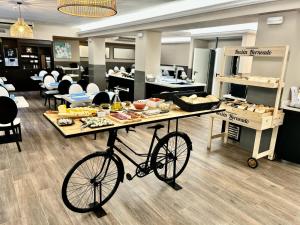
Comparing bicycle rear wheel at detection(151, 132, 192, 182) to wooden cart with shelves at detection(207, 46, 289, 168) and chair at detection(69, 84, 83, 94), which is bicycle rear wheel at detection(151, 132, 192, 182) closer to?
wooden cart with shelves at detection(207, 46, 289, 168)

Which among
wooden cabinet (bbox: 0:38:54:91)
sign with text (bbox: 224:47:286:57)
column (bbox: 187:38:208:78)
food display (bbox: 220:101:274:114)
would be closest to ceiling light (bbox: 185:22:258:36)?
column (bbox: 187:38:208:78)

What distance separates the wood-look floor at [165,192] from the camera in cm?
220

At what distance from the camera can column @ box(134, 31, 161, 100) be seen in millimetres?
5879

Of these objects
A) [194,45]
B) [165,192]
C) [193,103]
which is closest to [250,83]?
[193,103]

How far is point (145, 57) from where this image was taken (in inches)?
233

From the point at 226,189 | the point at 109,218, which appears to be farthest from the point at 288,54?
the point at 109,218

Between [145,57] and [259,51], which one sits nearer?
→ [259,51]

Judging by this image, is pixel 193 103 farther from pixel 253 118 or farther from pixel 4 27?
pixel 4 27

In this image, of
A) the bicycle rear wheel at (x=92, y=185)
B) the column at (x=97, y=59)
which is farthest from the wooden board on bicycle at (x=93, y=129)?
the column at (x=97, y=59)

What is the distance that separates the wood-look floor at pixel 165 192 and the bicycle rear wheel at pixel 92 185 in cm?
11

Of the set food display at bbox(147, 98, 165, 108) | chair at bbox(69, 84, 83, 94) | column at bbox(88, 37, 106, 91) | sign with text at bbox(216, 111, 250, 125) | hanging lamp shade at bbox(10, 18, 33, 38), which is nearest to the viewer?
food display at bbox(147, 98, 165, 108)

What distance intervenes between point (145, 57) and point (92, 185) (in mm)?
4297

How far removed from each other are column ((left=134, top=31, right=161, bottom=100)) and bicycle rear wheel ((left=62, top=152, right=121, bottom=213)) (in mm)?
3633

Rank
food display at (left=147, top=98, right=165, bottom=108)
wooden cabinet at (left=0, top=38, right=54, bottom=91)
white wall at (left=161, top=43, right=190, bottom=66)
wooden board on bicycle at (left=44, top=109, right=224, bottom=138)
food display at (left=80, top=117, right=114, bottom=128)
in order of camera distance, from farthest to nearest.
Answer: white wall at (left=161, top=43, right=190, bottom=66) → wooden cabinet at (left=0, top=38, right=54, bottom=91) → food display at (left=147, top=98, right=165, bottom=108) → food display at (left=80, top=117, right=114, bottom=128) → wooden board on bicycle at (left=44, top=109, right=224, bottom=138)
